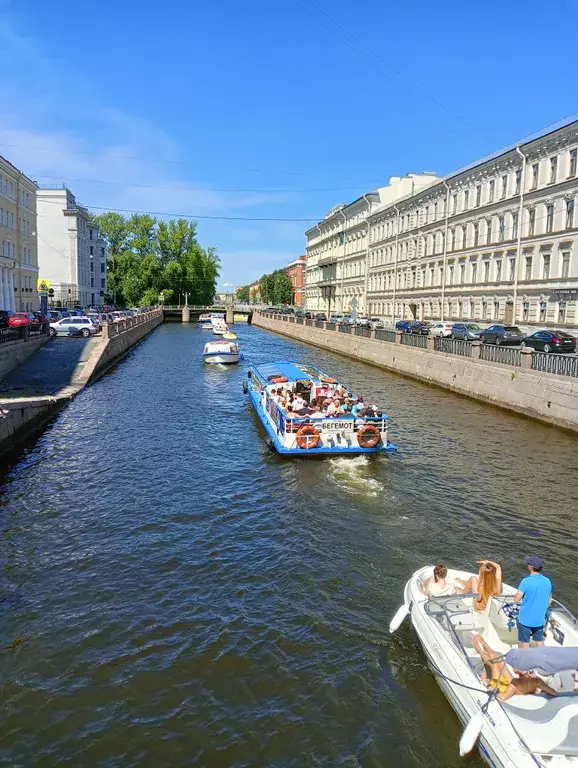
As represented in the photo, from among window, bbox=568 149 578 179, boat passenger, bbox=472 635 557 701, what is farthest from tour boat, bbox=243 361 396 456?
window, bbox=568 149 578 179

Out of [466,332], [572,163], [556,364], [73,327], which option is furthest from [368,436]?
[73,327]

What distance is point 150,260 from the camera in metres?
109

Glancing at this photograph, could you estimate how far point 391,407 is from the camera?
2597 cm

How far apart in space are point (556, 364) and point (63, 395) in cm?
1887

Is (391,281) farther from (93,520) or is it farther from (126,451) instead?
(93,520)

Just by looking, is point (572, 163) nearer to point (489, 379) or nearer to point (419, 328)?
point (419, 328)

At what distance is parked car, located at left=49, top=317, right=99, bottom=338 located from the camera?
48312 millimetres

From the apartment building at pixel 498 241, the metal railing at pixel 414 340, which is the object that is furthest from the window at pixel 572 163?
the metal railing at pixel 414 340

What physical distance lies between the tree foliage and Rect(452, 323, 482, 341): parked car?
75794mm

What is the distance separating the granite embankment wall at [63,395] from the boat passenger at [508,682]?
14.2 m

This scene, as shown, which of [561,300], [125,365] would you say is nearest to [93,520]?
[125,365]

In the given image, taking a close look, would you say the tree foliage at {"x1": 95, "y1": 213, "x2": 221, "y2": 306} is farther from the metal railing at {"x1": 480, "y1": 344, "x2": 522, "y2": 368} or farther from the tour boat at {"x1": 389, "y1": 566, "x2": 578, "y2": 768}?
the tour boat at {"x1": 389, "y1": 566, "x2": 578, "y2": 768}

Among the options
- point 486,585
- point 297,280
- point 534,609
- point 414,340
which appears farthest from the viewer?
point 297,280

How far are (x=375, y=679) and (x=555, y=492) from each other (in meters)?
9.13
